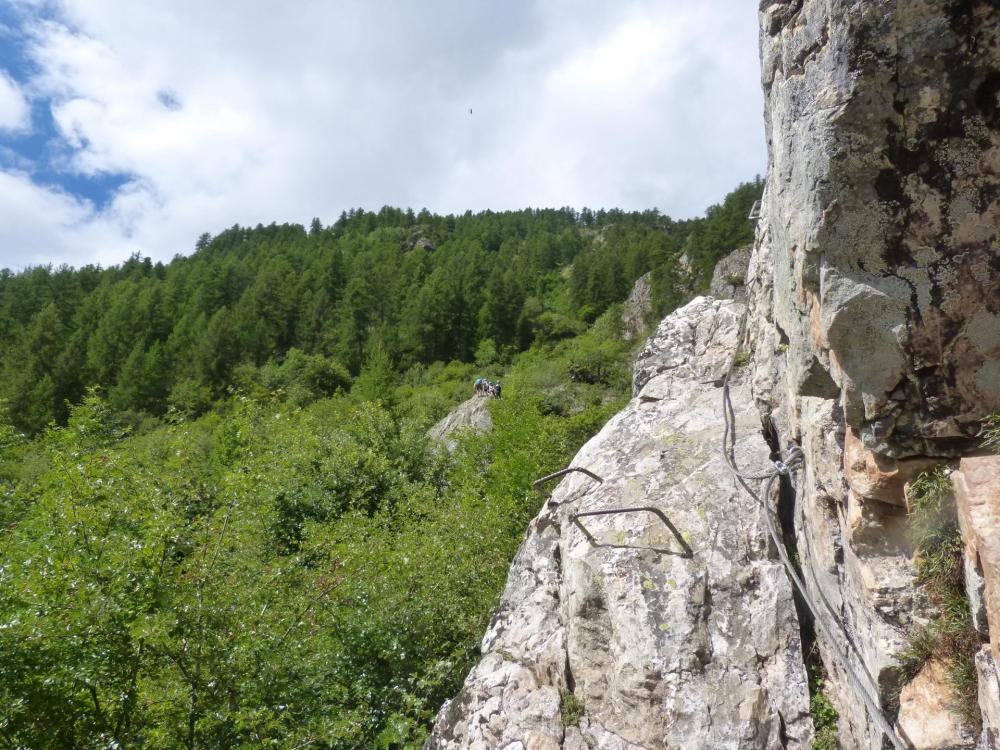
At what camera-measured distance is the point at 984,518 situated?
3488 millimetres

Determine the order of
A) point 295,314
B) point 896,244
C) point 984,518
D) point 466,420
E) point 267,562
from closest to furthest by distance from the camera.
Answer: point 984,518 → point 896,244 → point 267,562 → point 466,420 → point 295,314

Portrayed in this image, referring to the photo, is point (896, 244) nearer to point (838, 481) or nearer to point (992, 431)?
point (992, 431)

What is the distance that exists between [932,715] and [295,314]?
3459 inches

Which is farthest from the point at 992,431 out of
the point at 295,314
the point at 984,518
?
the point at 295,314

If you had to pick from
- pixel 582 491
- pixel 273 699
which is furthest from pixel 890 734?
pixel 273 699

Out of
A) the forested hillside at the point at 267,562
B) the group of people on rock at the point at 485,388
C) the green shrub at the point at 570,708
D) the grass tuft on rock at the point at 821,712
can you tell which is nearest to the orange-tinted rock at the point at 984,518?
the grass tuft on rock at the point at 821,712

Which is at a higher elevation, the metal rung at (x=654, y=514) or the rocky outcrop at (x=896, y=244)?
the rocky outcrop at (x=896, y=244)

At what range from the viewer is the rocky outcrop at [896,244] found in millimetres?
3725

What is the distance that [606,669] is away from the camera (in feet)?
24.2

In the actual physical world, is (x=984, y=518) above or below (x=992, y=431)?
below

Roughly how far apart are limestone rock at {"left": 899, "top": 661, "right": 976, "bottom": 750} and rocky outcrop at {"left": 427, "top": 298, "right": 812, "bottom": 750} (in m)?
2.48

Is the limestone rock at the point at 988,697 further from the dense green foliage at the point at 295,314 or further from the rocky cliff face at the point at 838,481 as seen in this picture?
the dense green foliage at the point at 295,314

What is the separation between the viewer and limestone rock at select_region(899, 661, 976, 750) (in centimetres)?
374

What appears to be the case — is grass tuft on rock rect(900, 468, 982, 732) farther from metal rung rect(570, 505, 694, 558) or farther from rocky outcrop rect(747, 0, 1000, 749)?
metal rung rect(570, 505, 694, 558)
